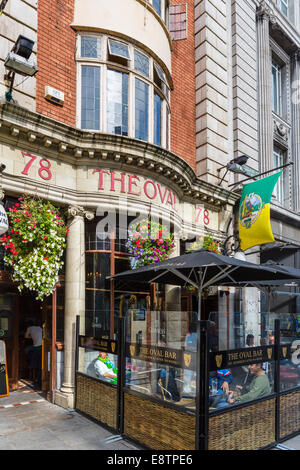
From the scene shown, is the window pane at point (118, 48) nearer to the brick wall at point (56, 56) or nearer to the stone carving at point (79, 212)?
the brick wall at point (56, 56)

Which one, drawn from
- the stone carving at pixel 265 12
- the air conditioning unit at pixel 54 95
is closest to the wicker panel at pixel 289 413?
the air conditioning unit at pixel 54 95

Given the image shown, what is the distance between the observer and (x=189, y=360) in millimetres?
5277

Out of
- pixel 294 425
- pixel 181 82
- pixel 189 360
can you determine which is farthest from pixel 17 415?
pixel 181 82

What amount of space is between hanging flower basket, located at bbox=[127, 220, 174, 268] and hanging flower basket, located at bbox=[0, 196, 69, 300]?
6.92 feet

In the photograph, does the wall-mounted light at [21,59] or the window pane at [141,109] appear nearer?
the wall-mounted light at [21,59]

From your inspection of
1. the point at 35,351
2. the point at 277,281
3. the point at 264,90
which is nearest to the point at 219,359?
the point at 277,281

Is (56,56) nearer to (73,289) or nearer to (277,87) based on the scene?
(73,289)

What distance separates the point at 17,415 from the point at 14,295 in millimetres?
3047

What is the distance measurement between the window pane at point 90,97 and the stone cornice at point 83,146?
1001 millimetres

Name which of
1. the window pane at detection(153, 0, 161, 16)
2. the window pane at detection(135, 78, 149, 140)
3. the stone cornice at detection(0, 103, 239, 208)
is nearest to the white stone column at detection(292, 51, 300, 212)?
the window pane at detection(153, 0, 161, 16)

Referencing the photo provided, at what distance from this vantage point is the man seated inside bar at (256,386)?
579cm

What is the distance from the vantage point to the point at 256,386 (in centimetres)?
598

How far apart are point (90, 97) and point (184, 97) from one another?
444cm

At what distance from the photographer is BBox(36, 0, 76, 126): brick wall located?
9523mm
